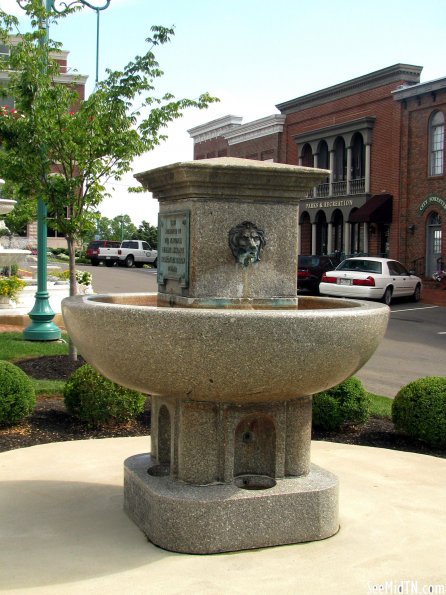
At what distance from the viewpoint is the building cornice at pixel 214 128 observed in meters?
48.7

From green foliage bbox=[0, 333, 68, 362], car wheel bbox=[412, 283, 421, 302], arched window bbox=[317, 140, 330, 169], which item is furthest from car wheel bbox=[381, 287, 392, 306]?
arched window bbox=[317, 140, 330, 169]

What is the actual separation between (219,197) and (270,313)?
99cm

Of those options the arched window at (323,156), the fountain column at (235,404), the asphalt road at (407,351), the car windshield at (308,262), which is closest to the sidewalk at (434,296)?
the asphalt road at (407,351)

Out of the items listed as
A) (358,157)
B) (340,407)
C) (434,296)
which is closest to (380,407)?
(340,407)

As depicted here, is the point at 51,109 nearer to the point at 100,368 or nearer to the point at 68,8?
the point at 68,8

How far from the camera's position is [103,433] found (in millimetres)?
7625

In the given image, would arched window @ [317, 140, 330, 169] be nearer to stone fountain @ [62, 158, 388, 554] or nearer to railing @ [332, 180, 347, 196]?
railing @ [332, 180, 347, 196]

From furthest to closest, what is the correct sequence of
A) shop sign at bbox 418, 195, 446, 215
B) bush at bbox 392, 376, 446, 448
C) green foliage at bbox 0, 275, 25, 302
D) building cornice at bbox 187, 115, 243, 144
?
building cornice at bbox 187, 115, 243, 144, shop sign at bbox 418, 195, 446, 215, green foliage at bbox 0, 275, 25, 302, bush at bbox 392, 376, 446, 448

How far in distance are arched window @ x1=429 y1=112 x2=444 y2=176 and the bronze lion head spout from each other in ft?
92.6

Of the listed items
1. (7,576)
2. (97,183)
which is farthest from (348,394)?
(97,183)

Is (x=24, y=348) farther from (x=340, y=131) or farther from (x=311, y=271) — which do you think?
(x=340, y=131)

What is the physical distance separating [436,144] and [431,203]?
2.34 meters

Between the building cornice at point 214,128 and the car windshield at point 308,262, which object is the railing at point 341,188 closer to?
the car windshield at point 308,262

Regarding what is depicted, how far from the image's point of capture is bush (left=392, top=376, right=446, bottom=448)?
7125 mm
